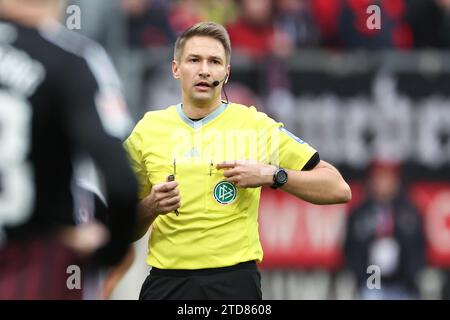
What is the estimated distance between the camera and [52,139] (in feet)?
13.4

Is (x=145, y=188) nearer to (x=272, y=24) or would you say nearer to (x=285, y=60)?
(x=285, y=60)

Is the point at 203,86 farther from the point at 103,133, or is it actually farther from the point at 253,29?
the point at 253,29

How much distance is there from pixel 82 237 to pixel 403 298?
289 inches

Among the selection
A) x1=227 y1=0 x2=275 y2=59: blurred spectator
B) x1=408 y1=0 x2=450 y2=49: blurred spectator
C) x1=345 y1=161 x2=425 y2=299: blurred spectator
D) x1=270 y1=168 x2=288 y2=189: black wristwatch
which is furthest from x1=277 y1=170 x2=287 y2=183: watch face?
x1=408 y1=0 x2=450 y2=49: blurred spectator

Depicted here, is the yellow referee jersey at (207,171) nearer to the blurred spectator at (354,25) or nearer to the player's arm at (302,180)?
the player's arm at (302,180)

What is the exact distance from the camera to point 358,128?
11.3 metres

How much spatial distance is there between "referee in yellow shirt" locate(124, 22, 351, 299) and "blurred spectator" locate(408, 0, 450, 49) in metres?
6.49

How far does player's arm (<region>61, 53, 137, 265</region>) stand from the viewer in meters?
4.02

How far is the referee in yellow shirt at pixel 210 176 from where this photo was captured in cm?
615

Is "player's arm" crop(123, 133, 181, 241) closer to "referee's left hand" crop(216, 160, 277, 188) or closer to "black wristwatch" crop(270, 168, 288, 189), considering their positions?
"referee's left hand" crop(216, 160, 277, 188)

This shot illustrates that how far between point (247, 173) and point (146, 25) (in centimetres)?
566

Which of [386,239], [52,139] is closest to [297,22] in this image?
[386,239]

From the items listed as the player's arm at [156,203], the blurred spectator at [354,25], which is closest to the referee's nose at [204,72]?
the player's arm at [156,203]

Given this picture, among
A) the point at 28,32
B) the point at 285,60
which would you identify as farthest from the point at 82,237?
the point at 285,60
